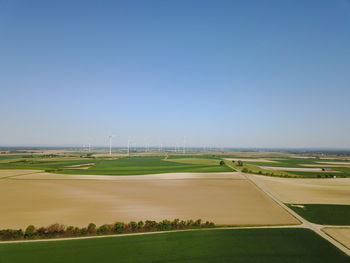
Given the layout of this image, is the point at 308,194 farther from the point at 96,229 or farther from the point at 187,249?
the point at 96,229

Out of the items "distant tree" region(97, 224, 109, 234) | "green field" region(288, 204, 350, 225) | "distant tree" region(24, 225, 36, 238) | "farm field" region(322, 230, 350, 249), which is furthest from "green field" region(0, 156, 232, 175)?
"farm field" region(322, 230, 350, 249)

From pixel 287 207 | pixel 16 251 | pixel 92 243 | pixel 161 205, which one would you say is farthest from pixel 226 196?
pixel 16 251

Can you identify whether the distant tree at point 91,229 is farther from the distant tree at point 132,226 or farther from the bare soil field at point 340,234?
the bare soil field at point 340,234

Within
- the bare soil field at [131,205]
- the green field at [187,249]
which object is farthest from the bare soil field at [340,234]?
the bare soil field at [131,205]

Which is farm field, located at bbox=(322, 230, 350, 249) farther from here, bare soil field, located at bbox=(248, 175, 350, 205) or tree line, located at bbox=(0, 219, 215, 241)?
bare soil field, located at bbox=(248, 175, 350, 205)

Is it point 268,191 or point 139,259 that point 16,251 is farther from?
point 268,191
